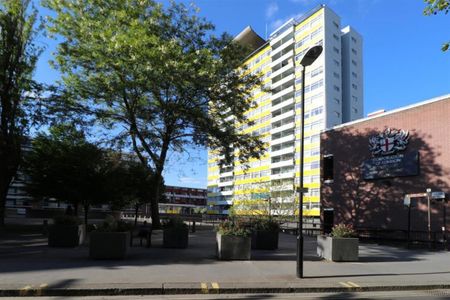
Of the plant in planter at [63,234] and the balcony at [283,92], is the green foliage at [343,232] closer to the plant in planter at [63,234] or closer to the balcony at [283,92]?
the plant in planter at [63,234]

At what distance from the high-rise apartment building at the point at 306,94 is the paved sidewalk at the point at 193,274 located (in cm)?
5886

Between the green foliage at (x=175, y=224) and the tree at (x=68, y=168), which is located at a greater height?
the tree at (x=68, y=168)

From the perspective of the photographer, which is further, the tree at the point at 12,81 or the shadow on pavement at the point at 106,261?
the tree at the point at 12,81

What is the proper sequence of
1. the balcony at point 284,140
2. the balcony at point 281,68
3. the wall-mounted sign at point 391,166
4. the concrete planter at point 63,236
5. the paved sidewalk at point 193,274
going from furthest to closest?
the balcony at point 281,68 → the balcony at point 284,140 → the wall-mounted sign at point 391,166 → the concrete planter at point 63,236 → the paved sidewalk at point 193,274

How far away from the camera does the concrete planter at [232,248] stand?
47.2ft

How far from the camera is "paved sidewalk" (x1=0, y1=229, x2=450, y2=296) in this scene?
9.70m

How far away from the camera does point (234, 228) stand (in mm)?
14812

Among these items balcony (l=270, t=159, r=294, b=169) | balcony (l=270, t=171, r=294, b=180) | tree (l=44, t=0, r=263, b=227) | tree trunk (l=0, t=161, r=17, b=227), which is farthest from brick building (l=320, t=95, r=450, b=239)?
balcony (l=270, t=159, r=294, b=169)

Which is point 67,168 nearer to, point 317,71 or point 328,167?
point 328,167

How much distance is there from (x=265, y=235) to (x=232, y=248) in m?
4.13

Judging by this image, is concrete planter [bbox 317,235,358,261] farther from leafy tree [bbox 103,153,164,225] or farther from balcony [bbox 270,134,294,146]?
balcony [bbox 270,134,294,146]

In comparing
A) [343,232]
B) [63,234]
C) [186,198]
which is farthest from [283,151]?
[343,232]

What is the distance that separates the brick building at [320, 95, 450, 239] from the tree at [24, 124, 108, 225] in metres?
18.1

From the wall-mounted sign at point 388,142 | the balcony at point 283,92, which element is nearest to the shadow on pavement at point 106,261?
the wall-mounted sign at point 388,142
